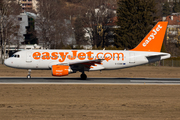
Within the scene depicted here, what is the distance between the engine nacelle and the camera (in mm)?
32922

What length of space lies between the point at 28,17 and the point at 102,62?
8067 centimetres

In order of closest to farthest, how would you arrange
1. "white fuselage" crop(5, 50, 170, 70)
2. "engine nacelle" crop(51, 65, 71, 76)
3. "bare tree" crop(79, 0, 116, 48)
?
"engine nacelle" crop(51, 65, 71, 76), "white fuselage" crop(5, 50, 170, 70), "bare tree" crop(79, 0, 116, 48)

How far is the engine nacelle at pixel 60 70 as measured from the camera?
3292 cm

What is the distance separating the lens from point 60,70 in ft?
108
